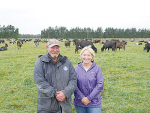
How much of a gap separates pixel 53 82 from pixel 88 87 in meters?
0.75

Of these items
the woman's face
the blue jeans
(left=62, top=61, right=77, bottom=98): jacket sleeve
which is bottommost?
the blue jeans

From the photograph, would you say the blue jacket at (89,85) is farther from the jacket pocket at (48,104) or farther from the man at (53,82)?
the jacket pocket at (48,104)

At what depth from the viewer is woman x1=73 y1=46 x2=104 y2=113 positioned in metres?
2.84

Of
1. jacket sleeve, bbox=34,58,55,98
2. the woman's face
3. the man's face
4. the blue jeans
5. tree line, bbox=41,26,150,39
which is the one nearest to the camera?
jacket sleeve, bbox=34,58,55,98

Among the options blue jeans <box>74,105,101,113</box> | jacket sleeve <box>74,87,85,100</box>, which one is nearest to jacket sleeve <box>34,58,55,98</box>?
jacket sleeve <box>74,87,85,100</box>

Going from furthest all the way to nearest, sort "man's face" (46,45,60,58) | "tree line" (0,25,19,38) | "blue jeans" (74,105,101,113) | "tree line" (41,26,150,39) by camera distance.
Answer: "tree line" (41,26,150,39) → "tree line" (0,25,19,38) → "blue jeans" (74,105,101,113) → "man's face" (46,45,60,58)

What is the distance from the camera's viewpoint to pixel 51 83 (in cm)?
268

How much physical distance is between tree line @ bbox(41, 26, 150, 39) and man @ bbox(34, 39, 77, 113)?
87.4 metres

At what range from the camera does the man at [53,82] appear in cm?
258

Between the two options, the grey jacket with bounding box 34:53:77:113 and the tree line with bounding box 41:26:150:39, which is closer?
the grey jacket with bounding box 34:53:77:113

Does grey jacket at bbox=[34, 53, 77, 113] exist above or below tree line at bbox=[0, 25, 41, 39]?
below

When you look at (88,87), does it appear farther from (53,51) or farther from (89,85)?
(53,51)

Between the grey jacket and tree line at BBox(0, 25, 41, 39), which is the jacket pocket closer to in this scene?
the grey jacket

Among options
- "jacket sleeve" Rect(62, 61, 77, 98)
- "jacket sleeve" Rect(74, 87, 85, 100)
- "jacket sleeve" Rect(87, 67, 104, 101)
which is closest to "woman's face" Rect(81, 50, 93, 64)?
"jacket sleeve" Rect(87, 67, 104, 101)
